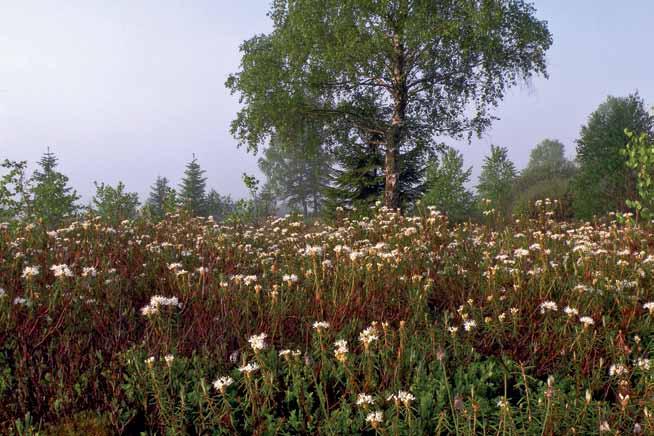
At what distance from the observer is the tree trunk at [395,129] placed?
20094mm

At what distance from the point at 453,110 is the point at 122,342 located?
68.9ft

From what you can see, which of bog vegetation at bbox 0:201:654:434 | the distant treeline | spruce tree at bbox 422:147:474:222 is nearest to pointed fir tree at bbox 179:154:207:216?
the distant treeline

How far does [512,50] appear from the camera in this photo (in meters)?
20.4

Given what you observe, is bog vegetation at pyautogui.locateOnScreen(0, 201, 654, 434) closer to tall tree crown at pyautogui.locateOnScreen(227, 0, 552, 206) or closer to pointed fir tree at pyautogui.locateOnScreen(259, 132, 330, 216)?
tall tree crown at pyautogui.locateOnScreen(227, 0, 552, 206)

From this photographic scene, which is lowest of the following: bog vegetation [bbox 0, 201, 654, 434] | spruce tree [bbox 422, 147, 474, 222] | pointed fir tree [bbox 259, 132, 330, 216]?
bog vegetation [bbox 0, 201, 654, 434]

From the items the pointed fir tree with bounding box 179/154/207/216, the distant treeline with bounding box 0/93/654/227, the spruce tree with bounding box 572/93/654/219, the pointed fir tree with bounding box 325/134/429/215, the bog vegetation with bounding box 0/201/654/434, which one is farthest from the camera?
the pointed fir tree with bounding box 179/154/207/216

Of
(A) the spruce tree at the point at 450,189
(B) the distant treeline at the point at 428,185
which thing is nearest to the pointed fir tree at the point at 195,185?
(B) the distant treeline at the point at 428,185

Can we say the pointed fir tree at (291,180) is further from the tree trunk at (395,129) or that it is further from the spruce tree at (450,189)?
the tree trunk at (395,129)

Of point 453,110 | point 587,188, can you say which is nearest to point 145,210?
point 453,110

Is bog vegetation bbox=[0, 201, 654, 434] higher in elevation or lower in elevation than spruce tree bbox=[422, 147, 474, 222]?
lower

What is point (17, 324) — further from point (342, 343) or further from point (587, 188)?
point (587, 188)

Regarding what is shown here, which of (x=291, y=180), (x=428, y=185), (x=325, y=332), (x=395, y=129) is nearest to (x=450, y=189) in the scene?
(x=428, y=185)

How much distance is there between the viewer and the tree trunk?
20.1m

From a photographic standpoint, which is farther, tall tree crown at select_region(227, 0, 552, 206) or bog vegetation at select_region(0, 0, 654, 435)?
tall tree crown at select_region(227, 0, 552, 206)
